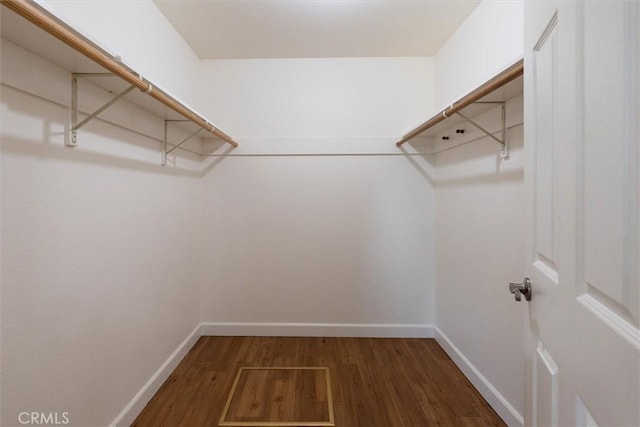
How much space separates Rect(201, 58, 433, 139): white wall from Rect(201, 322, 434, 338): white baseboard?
160 centimetres

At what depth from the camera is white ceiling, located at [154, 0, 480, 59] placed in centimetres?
195

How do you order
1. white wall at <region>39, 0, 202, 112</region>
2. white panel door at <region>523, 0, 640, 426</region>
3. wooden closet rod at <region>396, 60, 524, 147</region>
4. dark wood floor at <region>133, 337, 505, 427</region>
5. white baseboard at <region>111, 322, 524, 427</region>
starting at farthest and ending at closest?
white baseboard at <region>111, 322, 524, 427</region>, dark wood floor at <region>133, 337, 505, 427</region>, white wall at <region>39, 0, 202, 112</region>, wooden closet rod at <region>396, 60, 524, 147</region>, white panel door at <region>523, 0, 640, 426</region>

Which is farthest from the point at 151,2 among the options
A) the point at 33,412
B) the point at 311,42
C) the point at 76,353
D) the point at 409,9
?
the point at 33,412

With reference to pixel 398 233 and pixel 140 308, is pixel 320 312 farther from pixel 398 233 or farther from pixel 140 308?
pixel 140 308

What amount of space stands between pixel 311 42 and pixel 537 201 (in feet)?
6.93

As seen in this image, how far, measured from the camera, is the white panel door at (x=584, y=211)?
43 cm

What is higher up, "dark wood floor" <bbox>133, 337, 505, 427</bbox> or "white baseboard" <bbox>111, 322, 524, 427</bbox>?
"white baseboard" <bbox>111, 322, 524, 427</bbox>

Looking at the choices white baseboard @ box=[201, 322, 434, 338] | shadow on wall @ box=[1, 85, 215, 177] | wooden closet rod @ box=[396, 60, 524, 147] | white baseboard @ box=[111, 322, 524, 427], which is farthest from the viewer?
white baseboard @ box=[201, 322, 434, 338]

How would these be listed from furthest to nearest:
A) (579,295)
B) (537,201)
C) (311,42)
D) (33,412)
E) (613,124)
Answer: (311,42) → (33,412) → (537,201) → (579,295) → (613,124)

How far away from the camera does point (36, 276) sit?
1081mm

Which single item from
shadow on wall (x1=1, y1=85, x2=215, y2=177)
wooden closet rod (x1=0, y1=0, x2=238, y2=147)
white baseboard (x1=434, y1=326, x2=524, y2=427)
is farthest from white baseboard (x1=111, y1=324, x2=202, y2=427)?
white baseboard (x1=434, y1=326, x2=524, y2=427)

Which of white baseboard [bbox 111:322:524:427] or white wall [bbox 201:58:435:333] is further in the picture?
white wall [bbox 201:58:435:333]

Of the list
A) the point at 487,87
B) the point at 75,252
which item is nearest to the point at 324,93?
the point at 487,87

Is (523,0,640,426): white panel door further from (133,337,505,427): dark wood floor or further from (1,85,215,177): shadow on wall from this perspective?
(1,85,215,177): shadow on wall
